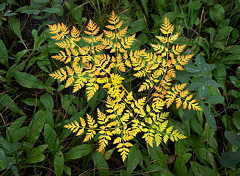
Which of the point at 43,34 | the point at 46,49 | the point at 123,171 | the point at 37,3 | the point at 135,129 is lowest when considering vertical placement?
the point at 123,171

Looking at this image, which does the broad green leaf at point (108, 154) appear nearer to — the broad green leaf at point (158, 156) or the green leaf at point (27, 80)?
the broad green leaf at point (158, 156)

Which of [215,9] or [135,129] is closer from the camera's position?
[135,129]

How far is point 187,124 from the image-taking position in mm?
2057

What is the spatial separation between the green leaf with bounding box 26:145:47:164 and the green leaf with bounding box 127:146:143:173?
69cm

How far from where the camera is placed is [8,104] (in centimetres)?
202

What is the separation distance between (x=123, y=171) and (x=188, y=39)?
4.71 feet

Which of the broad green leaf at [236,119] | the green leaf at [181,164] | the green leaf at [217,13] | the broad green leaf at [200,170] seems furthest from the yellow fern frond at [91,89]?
the green leaf at [217,13]

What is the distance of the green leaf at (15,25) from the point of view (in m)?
2.24

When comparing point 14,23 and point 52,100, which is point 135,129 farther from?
point 14,23

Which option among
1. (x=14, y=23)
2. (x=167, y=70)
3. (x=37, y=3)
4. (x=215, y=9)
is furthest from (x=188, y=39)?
(x=14, y=23)

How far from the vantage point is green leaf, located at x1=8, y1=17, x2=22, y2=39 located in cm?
224

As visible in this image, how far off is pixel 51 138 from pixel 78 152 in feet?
0.84

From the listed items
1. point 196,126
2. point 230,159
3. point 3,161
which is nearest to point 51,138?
point 3,161

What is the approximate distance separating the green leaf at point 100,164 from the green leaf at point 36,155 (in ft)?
1.35
